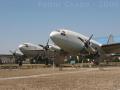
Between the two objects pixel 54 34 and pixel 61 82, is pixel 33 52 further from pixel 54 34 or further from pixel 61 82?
pixel 61 82

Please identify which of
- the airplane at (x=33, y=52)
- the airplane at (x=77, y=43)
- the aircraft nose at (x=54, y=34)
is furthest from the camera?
the airplane at (x=33, y=52)

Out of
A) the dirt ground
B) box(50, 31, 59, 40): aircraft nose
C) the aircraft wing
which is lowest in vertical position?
the dirt ground

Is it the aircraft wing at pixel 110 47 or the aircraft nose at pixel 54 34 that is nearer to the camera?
the aircraft nose at pixel 54 34

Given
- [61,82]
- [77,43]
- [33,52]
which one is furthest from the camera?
[33,52]

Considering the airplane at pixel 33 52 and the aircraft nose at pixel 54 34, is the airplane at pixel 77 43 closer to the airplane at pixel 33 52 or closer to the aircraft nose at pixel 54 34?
the aircraft nose at pixel 54 34

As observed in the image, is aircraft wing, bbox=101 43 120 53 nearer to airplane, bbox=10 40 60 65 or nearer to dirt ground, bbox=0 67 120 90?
airplane, bbox=10 40 60 65

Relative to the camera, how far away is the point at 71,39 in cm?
7094

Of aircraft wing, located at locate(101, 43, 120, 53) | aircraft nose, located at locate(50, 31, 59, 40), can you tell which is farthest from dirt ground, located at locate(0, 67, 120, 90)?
aircraft wing, located at locate(101, 43, 120, 53)

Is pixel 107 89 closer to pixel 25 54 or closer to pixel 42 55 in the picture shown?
pixel 42 55

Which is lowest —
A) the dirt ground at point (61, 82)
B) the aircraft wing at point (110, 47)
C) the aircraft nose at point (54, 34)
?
the dirt ground at point (61, 82)

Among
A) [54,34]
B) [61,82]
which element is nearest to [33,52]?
[54,34]

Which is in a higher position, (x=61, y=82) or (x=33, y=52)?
(x=33, y=52)

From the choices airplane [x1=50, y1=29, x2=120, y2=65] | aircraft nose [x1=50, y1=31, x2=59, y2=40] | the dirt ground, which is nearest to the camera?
the dirt ground

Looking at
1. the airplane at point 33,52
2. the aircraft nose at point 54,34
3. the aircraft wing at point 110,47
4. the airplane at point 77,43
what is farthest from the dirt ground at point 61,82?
the airplane at point 33,52
